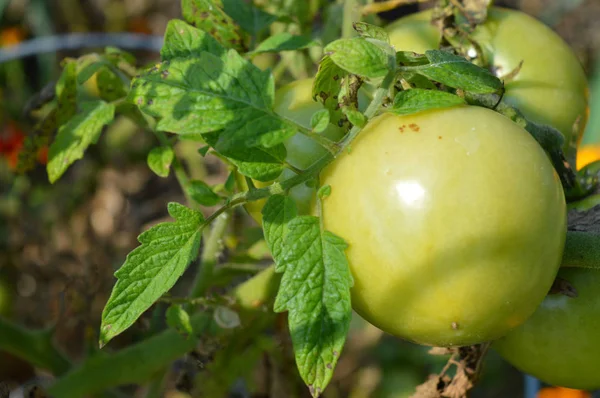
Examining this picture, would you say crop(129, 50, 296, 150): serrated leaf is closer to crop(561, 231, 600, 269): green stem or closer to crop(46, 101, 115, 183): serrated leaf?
crop(46, 101, 115, 183): serrated leaf

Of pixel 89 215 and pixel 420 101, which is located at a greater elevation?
pixel 420 101

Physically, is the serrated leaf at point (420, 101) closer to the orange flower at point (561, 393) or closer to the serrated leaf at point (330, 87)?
the serrated leaf at point (330, 87)

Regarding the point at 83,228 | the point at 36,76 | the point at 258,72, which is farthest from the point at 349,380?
the point at 36,76

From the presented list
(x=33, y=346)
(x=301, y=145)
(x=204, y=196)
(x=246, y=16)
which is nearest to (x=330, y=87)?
(x=301, y=145)

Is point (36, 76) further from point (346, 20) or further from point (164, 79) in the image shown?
point (164, 79)

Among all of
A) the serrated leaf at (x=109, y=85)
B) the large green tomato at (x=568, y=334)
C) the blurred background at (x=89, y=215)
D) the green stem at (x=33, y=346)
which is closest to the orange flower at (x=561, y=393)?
the blurred background at (x=89, y=215)

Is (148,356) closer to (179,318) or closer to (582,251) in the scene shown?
(179,318)
